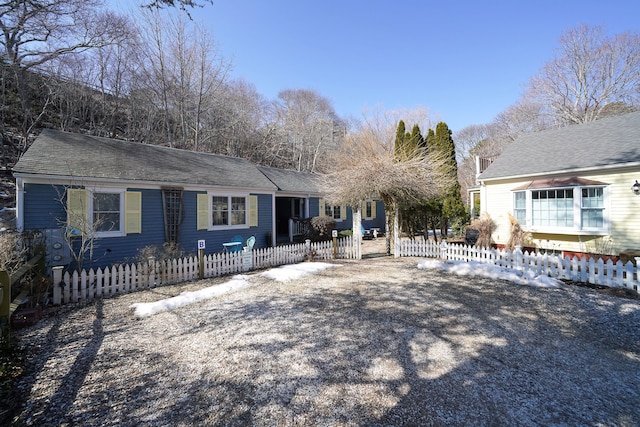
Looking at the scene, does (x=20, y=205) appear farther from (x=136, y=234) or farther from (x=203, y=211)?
(x=203, y=211)

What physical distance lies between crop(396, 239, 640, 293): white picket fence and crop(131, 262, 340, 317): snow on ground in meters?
3.87

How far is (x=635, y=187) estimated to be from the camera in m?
8.56

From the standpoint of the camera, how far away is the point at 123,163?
9.37 m

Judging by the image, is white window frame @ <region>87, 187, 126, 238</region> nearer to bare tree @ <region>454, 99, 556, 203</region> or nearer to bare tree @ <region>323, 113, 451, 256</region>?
bare tree @ <region>323, 113, 451, 256</region>

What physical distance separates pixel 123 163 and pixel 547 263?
13.3 metres

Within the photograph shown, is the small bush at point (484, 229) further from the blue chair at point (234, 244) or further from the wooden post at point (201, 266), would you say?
the wooden post at point (201, 266)

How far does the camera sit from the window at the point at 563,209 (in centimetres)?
941

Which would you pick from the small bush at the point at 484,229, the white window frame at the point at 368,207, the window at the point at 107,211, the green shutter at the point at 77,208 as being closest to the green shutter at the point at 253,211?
the window at the point at 107,211

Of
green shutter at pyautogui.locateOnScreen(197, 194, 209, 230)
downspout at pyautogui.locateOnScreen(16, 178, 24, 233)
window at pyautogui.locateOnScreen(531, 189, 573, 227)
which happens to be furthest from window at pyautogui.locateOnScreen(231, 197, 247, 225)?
window at pyautogui.locateOnScreen(531, 189, 573, 227)

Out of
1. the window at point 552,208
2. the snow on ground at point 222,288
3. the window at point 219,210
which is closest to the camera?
the snow on ground at point 222,288

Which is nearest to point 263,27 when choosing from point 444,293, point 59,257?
point 59,257

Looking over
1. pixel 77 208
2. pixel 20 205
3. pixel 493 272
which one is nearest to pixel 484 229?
pixel 493 272

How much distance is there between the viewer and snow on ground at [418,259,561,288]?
22.6ft

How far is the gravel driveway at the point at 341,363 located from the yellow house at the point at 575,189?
15.8 feet
